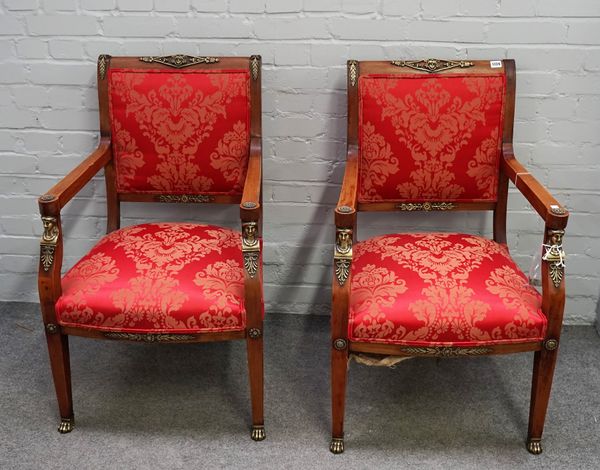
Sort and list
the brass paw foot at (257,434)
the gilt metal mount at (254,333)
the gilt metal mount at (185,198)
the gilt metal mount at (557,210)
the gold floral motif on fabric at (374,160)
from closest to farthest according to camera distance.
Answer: the gilt metal mount at (557,210) → the gilt metal mount at (254,333) → the brass paw foot at (257,434) → the gold floral motif on fabric at (374,160) → the gilt metal mount at (185,198)

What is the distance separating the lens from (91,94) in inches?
86.1

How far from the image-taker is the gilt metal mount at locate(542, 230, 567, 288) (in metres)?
1.63

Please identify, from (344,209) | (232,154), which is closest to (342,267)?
(344,209)

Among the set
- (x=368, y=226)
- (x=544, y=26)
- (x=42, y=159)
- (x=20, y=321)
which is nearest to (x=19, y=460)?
(x=20, y=321)

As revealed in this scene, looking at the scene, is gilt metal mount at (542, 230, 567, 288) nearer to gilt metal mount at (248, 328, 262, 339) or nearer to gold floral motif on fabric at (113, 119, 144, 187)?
gilt metal mount at (248, 328, 262, 339)

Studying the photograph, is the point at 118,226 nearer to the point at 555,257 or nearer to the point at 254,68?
the point at 254,68

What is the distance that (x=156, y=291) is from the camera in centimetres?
171

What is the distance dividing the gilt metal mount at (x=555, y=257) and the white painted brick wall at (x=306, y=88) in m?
0.61

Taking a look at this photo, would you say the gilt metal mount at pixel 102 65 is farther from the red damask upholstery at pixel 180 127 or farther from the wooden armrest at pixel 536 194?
the wooden armrest at pixel 536 194

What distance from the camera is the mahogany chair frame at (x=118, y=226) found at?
1.70 meters

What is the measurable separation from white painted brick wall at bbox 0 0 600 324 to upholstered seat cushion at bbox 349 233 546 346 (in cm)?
52

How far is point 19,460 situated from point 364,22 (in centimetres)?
149

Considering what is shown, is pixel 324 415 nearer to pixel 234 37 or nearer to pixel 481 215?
pixel 481 215

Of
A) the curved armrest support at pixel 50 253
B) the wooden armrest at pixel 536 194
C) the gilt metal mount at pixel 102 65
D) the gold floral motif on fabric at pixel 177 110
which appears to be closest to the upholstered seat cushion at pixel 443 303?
the wooden armrest at pixel 536 194
